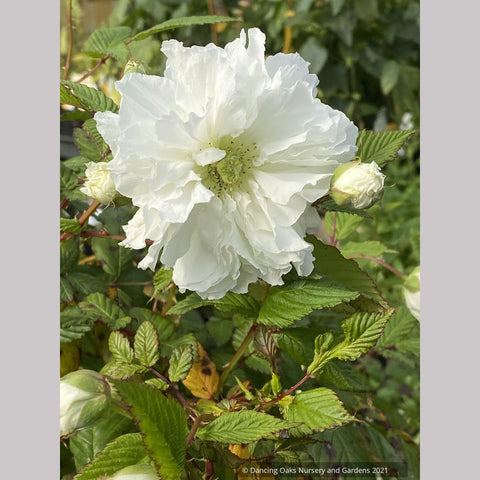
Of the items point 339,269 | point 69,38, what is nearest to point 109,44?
point 69,38

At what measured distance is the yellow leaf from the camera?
1.31 feet

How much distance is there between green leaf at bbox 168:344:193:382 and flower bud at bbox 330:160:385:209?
13 cm

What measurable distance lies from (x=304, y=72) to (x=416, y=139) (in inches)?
32.3

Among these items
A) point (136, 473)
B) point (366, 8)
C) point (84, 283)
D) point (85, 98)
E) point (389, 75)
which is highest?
point (366, 8)

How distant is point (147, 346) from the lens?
1.27ft

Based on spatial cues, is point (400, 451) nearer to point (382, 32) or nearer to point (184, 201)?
point (184, 201)

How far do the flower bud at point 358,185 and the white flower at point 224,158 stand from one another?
1 cm

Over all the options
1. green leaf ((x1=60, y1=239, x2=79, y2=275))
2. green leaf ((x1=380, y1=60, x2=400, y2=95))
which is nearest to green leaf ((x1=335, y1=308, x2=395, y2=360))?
green leaf ((x1=60, y1=239, x2=79, y2=275))

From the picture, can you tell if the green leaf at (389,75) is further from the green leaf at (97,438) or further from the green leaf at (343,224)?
the green leaf at (97,438)

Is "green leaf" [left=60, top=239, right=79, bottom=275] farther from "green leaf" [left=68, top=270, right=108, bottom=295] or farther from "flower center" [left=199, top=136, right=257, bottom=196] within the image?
"flower center" [left=199, top=136, right=257, bottom=196]

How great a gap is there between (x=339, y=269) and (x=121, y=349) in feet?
0.48

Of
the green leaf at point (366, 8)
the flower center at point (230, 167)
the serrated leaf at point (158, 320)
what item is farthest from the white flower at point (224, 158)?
the green leaf at point (366, 8)

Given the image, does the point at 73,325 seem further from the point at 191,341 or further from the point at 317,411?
the point at 317,411

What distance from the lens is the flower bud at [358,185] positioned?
12.7 inches
